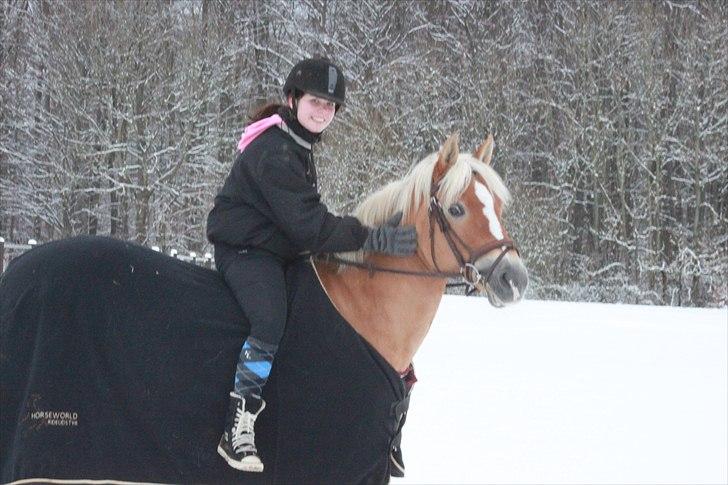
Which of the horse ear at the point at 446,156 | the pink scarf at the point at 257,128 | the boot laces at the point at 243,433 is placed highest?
the pink scarf at the point at 257,128

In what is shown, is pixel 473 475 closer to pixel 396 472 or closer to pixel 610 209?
pixel 396 472

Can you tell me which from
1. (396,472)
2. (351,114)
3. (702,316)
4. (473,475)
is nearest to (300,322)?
(396,472)

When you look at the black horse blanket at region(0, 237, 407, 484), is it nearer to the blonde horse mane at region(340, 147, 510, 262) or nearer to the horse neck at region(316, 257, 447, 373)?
the horse neck at region(316, 257, 447, 373)

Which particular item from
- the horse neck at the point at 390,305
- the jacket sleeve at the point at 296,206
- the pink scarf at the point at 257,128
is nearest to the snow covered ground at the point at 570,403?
the horse neck at the point at 390,305

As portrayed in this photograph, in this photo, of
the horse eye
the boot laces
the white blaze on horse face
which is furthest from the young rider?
the white blaze on horse face

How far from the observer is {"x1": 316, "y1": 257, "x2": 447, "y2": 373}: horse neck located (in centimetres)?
310

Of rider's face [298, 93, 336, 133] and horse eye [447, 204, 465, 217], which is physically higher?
rider's face [298, 93, 336, 133]

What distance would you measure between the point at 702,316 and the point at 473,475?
8090mm

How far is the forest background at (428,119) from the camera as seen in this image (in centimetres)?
1939

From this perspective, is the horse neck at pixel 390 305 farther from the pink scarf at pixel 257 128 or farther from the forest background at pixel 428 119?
the forest background at pixel 428 119

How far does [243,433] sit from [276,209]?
865 mm

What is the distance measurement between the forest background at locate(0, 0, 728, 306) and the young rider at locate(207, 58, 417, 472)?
605 inches

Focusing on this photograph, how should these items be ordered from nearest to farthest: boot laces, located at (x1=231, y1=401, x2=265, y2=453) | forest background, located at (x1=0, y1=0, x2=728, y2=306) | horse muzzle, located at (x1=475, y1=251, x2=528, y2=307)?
boot laces, located at (x1=231, y1=401, x2=265, y2=453) < horse muzzle, located at (x1=475, y1=251, x2=528, y2=307) < forest background, located at (x1=0, y1=0, x2=728, y2=306)

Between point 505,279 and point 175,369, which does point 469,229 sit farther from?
point 175,369
